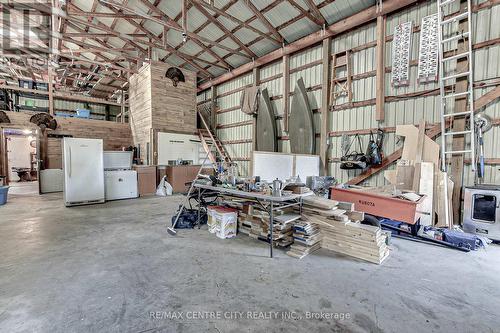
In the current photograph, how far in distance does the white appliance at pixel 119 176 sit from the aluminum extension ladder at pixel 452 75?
24.7ft

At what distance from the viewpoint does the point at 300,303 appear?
194 cm

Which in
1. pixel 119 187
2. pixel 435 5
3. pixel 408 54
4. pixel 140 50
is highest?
pixel 140 50

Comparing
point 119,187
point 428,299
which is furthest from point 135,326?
point 119,187

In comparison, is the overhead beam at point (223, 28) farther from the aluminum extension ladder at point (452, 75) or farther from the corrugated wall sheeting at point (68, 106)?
the corrugated wall sheeting at point (68, 106)

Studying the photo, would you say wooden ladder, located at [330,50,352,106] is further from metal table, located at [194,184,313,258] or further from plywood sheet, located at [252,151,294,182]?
metal table, located at [194,184,313,258]

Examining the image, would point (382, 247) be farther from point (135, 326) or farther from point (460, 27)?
point (460, 27)

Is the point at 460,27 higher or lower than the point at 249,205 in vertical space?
higher

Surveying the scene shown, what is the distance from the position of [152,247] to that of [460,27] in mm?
6366

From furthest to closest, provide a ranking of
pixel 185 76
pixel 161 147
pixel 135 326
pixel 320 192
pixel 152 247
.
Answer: pixel 185 76 < pixel 161 147 < pixel 320 192 < pixel 152 247 < pixel 135 326

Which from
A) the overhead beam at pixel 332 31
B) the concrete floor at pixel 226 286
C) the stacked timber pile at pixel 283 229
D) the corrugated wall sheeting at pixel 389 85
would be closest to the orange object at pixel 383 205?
the concrete floor at pixel 226 286

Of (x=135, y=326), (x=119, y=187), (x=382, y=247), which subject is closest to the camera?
(x=135, y=326)

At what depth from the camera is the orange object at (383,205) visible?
10.6 ft

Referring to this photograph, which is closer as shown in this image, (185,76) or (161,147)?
(161,147)

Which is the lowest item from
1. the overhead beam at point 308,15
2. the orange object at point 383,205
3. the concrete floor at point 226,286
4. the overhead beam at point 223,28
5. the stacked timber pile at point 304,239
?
the concrete floor at point 226,286
